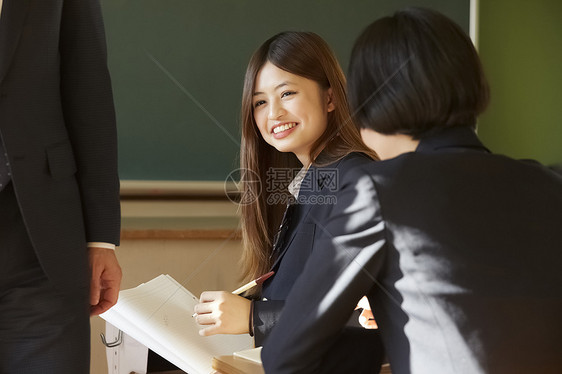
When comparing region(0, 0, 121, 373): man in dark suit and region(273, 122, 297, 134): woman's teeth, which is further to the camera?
region(273, 122, 297, 134): woman's teeth

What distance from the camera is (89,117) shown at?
1067mm

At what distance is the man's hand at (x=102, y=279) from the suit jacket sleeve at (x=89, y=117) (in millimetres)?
26

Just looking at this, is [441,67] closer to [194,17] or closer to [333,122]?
[333,122]

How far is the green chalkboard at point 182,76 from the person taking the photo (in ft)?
8.11

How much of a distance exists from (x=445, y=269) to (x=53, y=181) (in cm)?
58

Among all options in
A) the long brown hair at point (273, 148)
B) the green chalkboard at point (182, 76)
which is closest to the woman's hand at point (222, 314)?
the long brown hair at point (273, 148)

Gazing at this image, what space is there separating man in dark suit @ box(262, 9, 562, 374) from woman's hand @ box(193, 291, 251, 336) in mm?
429

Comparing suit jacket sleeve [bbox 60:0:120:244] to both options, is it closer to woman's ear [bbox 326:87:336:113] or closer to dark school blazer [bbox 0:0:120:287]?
→ dark school blazer [bbox 0:0:120:287]

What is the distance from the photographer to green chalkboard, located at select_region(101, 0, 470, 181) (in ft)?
8.11

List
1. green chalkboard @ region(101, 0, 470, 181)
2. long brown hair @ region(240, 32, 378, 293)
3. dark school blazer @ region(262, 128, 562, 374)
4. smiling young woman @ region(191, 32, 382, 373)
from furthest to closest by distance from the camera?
1. green chalkboard @ region(101, 0, 470, 181)
2. long brown hair @ region(240, 32, 378, 293)
3. smiling young woman @ region(191, 32, 382, 373)
4. dark school blazer @ region(262, 128, 562, 374)

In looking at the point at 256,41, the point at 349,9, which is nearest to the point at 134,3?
the point at 256,41

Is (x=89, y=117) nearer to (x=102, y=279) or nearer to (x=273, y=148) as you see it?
(x=102, y=279)

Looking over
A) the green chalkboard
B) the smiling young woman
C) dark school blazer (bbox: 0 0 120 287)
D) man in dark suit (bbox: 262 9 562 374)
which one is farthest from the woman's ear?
the green chalkboard

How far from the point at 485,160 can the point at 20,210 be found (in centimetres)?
64
